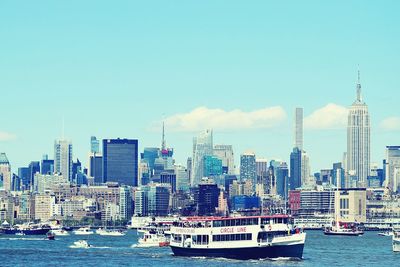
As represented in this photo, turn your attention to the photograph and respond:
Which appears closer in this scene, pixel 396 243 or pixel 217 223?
pixel 217 223

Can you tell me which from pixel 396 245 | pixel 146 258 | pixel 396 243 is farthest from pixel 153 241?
pixel 146 258

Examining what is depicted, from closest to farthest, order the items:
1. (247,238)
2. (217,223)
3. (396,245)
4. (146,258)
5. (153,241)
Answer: (247,238)
(217,223)
(146,258)
(396,245)
(153,241)

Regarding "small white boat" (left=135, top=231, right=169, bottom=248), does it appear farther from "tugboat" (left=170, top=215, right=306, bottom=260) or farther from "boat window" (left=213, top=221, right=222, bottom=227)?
"boat window" (left=213, top=221, right=222, bottom=227)

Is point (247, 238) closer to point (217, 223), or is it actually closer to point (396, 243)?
point (217, 223)

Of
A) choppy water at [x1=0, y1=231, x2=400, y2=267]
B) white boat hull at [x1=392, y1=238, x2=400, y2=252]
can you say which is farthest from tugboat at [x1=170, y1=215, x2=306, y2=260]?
white boat hull at [x1=392, y1=238, x2=400, y2=252]

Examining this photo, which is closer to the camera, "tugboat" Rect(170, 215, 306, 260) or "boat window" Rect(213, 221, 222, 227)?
"tugboat" Rect(170, 215, 306, 260)

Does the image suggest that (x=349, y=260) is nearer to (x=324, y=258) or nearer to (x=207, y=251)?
(x=324, y=258)

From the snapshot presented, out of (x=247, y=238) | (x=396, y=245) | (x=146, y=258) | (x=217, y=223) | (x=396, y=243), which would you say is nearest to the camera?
(x=247, y=238)

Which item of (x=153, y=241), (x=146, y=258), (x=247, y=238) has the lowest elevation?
(x=146, y=258)

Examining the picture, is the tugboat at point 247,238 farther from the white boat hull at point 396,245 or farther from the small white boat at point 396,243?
the small white boat at point 396,243

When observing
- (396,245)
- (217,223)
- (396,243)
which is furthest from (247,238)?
(396,243)

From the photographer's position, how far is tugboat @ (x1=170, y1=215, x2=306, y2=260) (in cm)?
12862

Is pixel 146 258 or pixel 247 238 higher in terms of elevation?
pixel 247 238

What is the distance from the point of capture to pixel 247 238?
129750 millimetres
